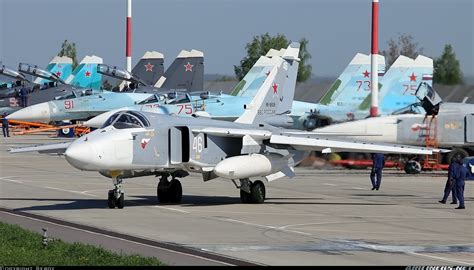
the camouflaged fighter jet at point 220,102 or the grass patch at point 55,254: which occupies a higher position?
the camouflaged fighter jet at point 220,102

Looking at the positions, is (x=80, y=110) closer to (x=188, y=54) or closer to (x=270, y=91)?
(x=188, y=54)

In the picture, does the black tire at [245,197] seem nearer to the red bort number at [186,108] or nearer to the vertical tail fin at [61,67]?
the red bort number at [186,108]

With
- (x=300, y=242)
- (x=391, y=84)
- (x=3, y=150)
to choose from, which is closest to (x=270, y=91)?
(x=300, y=242)

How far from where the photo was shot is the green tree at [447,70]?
2010 inches

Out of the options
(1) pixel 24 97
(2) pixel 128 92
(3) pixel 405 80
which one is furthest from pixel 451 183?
(1) pixel 24 97

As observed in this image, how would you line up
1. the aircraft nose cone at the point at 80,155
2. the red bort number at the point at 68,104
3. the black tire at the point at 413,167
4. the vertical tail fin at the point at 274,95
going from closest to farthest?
1. the aircraft nose cone at the point at 80,155
2. the vertical tail fin at the point at 274,95
3. the black tire at the point at 413,167
4. the red bort number at the point at 68,104

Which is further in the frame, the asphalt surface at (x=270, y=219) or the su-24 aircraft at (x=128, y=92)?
the su-24 aircraft at (x=128, y=92)

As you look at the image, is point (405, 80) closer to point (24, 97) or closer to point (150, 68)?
point (150, 68)

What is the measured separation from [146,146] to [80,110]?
32876 millimetres

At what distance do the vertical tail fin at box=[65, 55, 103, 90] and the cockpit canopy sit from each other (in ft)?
157

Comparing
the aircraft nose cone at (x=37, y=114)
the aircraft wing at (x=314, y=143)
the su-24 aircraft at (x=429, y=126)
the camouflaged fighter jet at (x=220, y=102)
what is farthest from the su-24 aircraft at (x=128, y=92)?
the aircraft wing at (x=314, y=143)

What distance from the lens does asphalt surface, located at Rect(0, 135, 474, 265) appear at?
16.4 m

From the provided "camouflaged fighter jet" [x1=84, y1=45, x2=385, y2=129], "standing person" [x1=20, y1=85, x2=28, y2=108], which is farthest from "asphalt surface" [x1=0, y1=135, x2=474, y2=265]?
"standing person" [x1=20, y1=85, x2=28, y2=108]

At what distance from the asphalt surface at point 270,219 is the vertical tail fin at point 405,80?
828cm
